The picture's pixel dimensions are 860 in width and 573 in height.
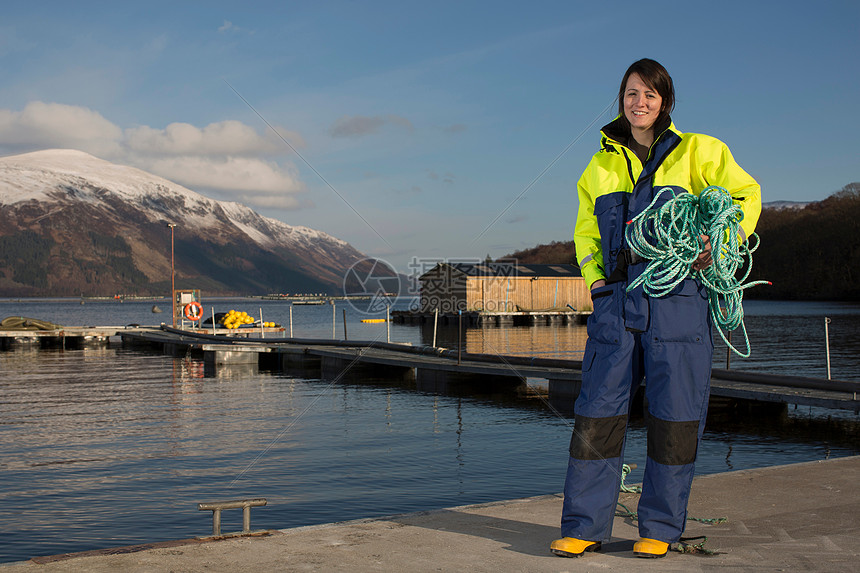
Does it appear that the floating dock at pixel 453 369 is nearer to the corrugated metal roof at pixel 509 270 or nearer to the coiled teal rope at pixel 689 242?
the coiled teal rope at pixel 689 242

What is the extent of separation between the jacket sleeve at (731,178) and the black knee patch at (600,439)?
1.07m

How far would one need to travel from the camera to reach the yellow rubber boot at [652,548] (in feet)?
11.0

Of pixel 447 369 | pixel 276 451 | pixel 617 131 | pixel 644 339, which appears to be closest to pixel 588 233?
pixel 617 131

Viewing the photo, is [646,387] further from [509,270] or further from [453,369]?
[509,270]

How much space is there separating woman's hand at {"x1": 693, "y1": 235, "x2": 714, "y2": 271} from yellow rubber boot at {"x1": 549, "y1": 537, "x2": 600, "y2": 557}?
4.56 feet

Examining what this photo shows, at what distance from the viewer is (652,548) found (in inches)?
132

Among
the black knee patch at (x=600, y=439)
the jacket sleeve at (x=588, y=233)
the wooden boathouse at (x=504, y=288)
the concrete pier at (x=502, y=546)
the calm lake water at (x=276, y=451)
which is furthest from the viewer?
the wooden boathouse at (x=504, y=288)

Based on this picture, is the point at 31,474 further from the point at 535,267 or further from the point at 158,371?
the point at 535,267

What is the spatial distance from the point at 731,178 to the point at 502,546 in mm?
2078

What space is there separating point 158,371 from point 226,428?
40.7ft

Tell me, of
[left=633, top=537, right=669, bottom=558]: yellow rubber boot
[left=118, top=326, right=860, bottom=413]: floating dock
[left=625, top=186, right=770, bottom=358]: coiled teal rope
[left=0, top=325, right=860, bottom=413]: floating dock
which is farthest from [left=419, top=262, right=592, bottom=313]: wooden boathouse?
[left=633, top=537, right=669, bottom=558]: yellow rubber boot

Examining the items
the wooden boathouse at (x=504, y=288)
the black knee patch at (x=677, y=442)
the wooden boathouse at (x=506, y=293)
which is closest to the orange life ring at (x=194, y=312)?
the wooden boathouse at (x=506, y=293)

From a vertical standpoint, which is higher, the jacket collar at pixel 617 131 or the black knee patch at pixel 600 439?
the jacket collar at pixel 617 131

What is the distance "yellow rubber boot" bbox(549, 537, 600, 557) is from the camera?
132 inches
